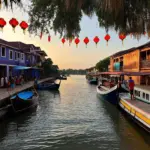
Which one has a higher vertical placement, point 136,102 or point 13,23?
point 13,23

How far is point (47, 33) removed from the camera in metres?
5.73

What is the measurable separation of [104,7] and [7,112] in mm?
14541

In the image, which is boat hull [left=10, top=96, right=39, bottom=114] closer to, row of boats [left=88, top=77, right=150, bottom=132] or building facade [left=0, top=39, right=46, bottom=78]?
row of boats [left=88, top=77, right=150, bottom=132]

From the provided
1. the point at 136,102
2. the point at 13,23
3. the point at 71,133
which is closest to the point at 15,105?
the point at 71,133

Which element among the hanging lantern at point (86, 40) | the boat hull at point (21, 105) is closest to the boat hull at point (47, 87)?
the boat hull at point (21, 105)

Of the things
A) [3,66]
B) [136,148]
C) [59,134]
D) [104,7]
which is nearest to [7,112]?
[59,134]

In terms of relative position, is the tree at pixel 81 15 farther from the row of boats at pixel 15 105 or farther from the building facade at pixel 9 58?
the building facade at pixel 9 58

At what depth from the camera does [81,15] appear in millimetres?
5754

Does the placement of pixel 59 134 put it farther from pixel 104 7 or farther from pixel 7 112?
pixel 104 7

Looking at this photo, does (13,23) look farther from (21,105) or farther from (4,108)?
(21,105)

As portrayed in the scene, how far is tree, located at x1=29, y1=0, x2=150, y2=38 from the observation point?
16.8 feet

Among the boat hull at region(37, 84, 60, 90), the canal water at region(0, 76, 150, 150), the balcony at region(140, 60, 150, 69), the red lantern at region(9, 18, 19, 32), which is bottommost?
the canal water at region(0, 76, 150, 150)

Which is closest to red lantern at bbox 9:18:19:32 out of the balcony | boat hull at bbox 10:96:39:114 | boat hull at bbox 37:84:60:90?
boat hull at bbox 10:96:39:114

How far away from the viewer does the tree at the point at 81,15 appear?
512 centimetres
